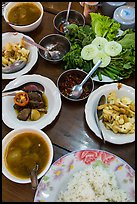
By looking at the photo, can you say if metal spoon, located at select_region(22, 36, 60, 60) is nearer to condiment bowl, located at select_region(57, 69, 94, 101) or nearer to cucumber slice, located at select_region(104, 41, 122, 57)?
condiment bowl, located at select_region(57, 69, 94, 101)

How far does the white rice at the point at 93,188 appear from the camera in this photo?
62.6 inches

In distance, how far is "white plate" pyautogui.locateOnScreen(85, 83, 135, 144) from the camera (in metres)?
1.78

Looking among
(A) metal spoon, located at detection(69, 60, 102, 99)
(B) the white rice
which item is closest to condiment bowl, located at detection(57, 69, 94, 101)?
(A) metal spoon, located at detection(69, 60, 102, 99)

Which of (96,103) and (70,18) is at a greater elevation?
(70,18)

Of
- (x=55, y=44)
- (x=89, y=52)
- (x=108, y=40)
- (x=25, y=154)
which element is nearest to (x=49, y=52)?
(x=55, y=44)

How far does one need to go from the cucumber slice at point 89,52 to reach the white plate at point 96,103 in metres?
0.25

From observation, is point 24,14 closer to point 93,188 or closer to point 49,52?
point 49,52

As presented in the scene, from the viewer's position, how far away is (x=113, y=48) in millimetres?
2109

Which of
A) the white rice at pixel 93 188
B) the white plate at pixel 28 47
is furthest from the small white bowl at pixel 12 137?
the white plate at pixel 28 47

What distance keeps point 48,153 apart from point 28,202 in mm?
272

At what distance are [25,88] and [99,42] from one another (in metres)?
0.60

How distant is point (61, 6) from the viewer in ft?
8.06

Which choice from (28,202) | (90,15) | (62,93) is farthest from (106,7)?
(28,202)

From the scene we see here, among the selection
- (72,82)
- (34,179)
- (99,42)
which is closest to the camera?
(34,179)
